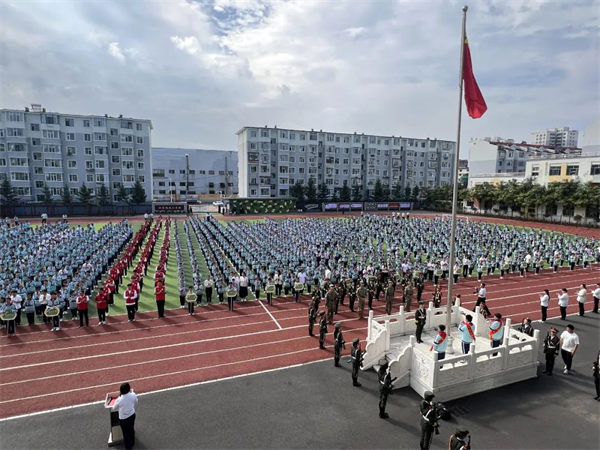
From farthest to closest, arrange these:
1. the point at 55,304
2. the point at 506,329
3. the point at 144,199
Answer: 1. the point at 144,199
2. the point at 55,304
3. the point at 506,329

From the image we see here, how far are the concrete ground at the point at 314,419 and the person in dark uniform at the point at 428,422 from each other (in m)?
0.44

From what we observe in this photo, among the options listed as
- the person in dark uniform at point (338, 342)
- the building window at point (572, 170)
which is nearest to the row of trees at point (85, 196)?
the person in dark uniform at point (338, 342)

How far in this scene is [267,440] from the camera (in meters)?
7.36

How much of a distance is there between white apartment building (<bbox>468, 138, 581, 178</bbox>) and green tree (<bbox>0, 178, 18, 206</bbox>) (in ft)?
256

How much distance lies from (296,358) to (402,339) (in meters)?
3.59

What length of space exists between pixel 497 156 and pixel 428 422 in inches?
3051

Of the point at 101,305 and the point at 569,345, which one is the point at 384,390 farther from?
the point at 101,305

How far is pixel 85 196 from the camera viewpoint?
52562mm

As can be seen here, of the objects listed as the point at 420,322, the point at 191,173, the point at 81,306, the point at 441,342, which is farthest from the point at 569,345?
the point at 191,173

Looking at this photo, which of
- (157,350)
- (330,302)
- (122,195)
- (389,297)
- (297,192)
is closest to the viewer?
(157,350)

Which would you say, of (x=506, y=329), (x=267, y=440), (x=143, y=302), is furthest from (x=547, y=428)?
(x=143, y=302)

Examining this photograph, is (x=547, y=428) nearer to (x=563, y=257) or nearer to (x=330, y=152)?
(x=563, y=257)

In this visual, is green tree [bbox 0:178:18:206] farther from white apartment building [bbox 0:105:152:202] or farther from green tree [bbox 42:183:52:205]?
green tree [bbox 42:183:52:205]

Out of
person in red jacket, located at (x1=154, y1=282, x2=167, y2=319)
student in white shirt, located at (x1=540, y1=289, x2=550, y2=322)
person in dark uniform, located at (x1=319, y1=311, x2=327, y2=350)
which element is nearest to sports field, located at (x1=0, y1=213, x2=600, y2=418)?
person in dark uniform, located at (x1=319, y1=311, x2=327, y2=350)
